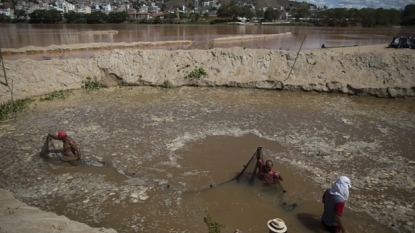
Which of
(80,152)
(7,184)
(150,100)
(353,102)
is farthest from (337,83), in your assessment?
(7,184)

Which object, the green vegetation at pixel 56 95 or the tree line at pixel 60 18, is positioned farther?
the tree line at pixel 60 18

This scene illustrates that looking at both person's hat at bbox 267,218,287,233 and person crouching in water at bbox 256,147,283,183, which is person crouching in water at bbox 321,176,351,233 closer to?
person crouching in water at bbox 256,147,283,183

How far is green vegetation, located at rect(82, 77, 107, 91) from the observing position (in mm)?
13984

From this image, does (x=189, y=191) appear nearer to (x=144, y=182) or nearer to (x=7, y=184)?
(x=144, y=182)

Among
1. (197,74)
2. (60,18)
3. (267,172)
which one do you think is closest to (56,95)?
(197,74)

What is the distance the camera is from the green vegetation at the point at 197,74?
1476 centimetres

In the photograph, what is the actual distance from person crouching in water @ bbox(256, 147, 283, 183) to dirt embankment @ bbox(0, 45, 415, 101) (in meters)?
8.73

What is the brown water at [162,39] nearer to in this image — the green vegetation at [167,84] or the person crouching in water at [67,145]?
the green vegetation at [167,84]

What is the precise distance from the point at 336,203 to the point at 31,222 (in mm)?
4608

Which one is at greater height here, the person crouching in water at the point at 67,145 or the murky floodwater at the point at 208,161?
the person crouching in water at the point at 67,145

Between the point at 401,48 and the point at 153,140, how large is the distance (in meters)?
21.5

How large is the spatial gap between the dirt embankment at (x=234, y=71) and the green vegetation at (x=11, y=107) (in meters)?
1.38

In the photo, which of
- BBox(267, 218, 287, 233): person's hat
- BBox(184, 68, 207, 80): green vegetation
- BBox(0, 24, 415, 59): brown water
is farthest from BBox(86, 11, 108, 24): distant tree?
BBox(267, 218, 287, 233): person's hat

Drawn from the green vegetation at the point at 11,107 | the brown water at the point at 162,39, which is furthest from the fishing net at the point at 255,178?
the brown water at the point at 162,39
